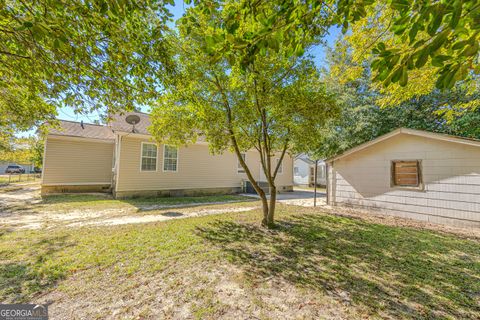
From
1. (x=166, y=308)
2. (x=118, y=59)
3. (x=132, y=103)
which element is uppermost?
(x=118, y=59)

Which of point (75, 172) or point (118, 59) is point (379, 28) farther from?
point (75, 172)

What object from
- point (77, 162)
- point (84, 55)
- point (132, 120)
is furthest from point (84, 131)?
point (84, 55)

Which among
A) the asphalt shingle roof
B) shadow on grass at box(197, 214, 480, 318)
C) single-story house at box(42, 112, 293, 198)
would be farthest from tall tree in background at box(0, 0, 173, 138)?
the asphalt shingle roof

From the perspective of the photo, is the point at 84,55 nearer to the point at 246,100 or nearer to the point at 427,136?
the point at 246,100

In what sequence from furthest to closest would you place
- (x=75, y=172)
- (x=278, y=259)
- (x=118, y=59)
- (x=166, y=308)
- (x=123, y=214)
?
(x=75, y=172) < (x=123, y=214) < (x=278, y=259) < (x=118, y=59) < (x=166, y=308)

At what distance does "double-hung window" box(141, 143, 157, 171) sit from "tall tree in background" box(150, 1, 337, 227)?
4884 mm

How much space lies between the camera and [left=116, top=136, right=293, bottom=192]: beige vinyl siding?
9602 mm

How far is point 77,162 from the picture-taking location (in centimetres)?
1084

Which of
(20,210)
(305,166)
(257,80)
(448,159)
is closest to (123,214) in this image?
(20,210)

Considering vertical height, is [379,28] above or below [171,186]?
above

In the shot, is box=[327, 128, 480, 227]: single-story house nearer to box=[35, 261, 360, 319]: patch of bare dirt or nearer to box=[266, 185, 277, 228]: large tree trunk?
box=[266, 185, 277, 228]: large tree trunk

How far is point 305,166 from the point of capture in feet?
74.2

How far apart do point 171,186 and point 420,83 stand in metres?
10.7

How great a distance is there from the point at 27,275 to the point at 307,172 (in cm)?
2196
